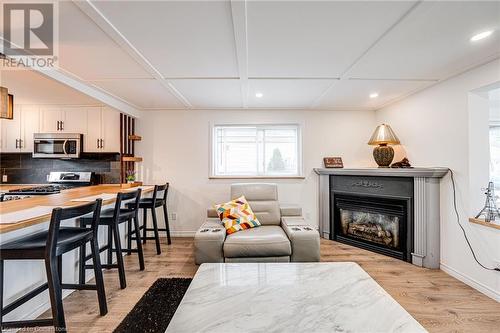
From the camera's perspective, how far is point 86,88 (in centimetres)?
290

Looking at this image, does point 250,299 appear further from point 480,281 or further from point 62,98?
point 62,98

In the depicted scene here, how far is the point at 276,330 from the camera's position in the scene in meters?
1.23

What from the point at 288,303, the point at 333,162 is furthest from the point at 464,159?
the point at 288,303

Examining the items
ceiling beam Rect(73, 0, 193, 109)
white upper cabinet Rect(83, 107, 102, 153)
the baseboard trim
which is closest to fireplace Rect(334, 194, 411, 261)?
the baseboard trim

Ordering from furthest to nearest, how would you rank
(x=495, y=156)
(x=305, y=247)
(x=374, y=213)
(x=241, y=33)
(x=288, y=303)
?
(x=374, y=213), (x=495, y=156), (x=305, y=247), (x=241, y=33), (x=288, y=303)

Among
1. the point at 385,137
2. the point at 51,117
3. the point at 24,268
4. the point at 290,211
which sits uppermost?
the point at 51,117

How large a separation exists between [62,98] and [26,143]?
3.85ft

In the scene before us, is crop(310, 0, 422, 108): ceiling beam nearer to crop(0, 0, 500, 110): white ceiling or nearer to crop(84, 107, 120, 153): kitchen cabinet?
crop(0, 0, 500, 110): white ceiling

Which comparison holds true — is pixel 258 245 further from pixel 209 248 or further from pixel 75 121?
pixel 75 121

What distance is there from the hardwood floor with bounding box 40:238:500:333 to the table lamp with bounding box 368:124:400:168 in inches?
51.9

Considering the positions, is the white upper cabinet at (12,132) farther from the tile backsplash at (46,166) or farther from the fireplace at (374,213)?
the fireplace at (374,213)

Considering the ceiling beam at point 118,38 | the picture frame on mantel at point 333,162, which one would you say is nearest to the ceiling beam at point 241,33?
the ceiling beam at point 118,38

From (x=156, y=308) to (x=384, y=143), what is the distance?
3513mm

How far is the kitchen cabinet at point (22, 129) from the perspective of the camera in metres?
4.00
